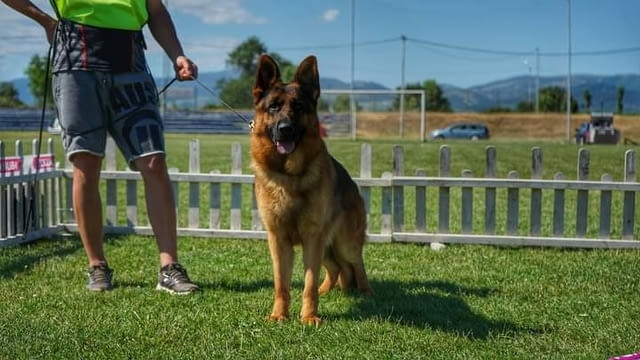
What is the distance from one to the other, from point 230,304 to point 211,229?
10.0 feet

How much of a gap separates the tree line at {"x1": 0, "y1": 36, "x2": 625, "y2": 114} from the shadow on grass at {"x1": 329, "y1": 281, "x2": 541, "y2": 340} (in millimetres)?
44137

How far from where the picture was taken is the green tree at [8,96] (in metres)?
55.2

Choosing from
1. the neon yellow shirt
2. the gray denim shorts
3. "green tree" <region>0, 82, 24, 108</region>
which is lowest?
the gray denim shorts

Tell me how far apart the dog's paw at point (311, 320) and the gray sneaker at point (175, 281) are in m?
1.08

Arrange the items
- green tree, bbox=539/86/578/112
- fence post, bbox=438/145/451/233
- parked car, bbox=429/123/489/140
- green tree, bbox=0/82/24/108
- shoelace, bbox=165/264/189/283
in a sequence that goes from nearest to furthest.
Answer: shoelace, bbox=165/264/189/283 → fence post, bbox=438/145/451/233 → parked car, bbox=429/123/489/140 → green tree, bbox=0/82/24/108 → green tree, bbox=539/86/578/112

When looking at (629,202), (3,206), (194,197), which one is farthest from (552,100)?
(3,206)

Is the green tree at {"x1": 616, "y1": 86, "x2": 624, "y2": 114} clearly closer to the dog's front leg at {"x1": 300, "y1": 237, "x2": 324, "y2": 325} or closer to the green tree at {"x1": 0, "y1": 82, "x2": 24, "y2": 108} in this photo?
the green tree at {"x1": 0, "y1": 82, "x2": 24, "y2": 108}

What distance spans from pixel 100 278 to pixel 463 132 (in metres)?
50.0

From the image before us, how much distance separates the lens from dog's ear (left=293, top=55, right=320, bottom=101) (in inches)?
168

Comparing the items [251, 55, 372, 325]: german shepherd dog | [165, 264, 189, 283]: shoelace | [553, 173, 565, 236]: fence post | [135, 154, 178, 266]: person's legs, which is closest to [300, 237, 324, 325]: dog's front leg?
[251, 55, 372, 325]: german shepherd dog

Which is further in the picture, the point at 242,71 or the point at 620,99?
the point at 242,71

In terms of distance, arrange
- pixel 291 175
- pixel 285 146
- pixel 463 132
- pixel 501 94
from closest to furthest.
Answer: pixel 285 146 < pixel 291 175 < pixel 463 132 < pixel 501 94

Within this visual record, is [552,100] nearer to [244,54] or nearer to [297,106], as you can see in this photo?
[244,54]

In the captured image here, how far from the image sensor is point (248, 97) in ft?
160
